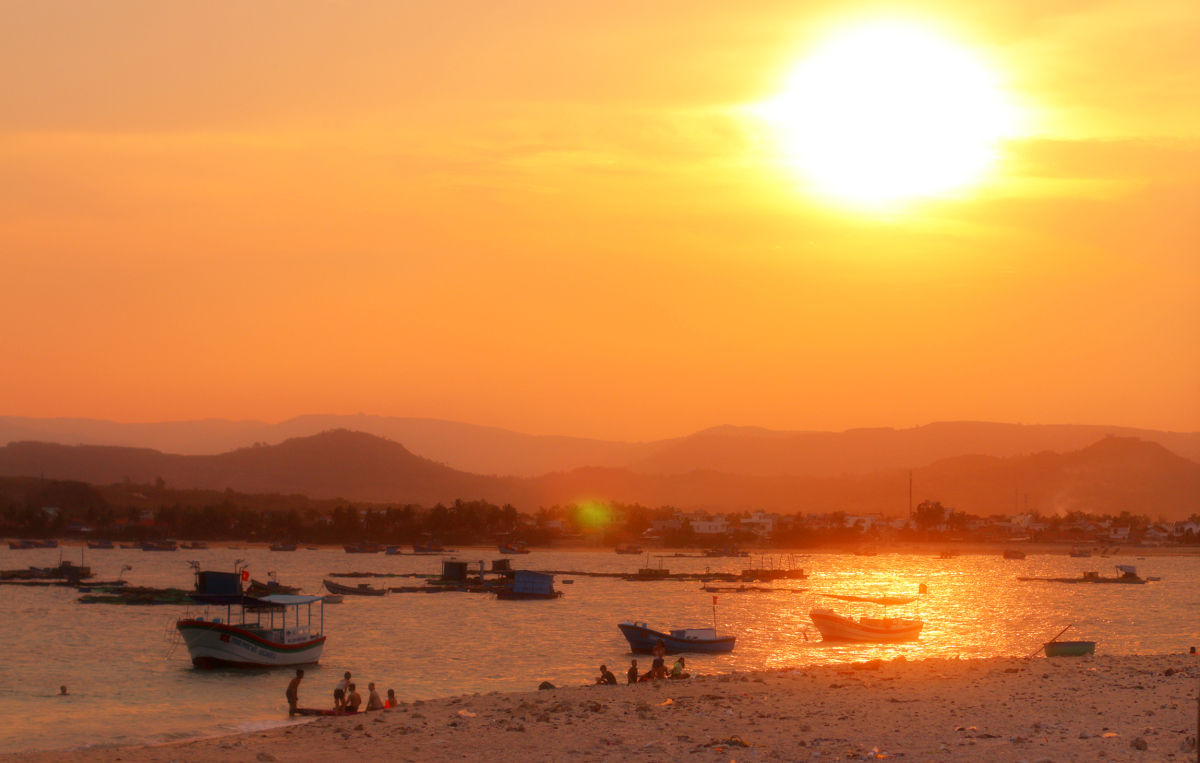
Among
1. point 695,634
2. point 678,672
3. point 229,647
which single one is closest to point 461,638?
point 695,634

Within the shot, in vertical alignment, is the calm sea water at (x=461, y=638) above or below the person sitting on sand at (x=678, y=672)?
below

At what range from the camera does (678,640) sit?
51.0 m

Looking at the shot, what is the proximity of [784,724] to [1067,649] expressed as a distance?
2391 cm

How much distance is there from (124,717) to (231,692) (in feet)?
16.8

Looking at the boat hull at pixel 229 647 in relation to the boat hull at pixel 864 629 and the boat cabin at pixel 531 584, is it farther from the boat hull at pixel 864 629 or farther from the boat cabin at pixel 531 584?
the boat cabin at pixel 531 584

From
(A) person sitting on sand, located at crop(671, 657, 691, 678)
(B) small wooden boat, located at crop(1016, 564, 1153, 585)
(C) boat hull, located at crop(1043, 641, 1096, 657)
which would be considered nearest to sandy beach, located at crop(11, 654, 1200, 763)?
(A) person sitting on sand, located at crop(671, 657, 691, 678)

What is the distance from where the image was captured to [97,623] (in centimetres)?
7044

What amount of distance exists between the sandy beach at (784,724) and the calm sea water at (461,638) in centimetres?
824

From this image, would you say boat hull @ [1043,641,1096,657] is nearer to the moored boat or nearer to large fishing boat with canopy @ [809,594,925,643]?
large fishing boat with canopy @ [809,594,925,643]

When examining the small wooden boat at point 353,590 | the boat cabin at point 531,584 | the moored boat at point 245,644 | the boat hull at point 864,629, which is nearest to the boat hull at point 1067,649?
the boat hull at point 864,629

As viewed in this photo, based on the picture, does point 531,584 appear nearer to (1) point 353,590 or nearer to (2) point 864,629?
(1) point 353,590

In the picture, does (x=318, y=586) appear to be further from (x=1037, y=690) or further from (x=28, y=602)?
(x=1037, y=690)

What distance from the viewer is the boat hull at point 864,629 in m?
58.5

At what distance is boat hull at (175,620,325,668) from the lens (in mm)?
45406
